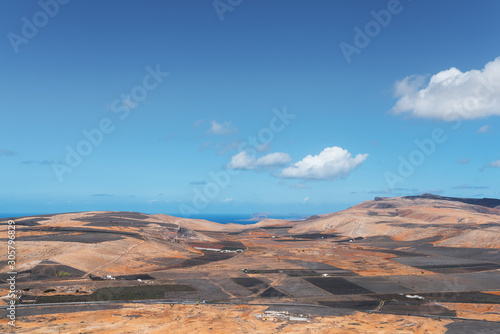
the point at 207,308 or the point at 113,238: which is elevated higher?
the point at 113,238

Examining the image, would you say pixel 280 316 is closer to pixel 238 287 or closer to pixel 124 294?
pixel 238 287

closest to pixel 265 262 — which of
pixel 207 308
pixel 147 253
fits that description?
pixel 147 253

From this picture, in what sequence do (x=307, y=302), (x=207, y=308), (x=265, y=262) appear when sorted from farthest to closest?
1. (x=265, y=262)
2. (x=307, y=302)
3. (x=207, y=308)

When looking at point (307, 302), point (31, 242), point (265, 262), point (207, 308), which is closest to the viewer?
point (207, 308)

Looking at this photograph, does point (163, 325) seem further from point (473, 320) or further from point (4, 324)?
point (473, 320)

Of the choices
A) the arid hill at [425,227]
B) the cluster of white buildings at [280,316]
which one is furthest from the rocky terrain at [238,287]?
the arid hill at [425,227]

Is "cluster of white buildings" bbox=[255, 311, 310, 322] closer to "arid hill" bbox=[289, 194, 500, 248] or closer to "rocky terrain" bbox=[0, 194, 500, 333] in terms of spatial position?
"rocky terrain" bbox=[0, 194, 500, 333]

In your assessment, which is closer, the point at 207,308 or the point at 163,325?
the point at 163,325

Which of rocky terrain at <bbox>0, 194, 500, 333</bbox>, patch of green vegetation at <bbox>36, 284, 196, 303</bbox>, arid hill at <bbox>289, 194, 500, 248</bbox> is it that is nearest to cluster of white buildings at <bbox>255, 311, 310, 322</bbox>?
rocky terrain at <bbox>0, 194, 500, 333</bbox>

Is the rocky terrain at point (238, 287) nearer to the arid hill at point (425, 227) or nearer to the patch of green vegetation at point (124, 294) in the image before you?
the patch of green vegetation at point (124, 294)
